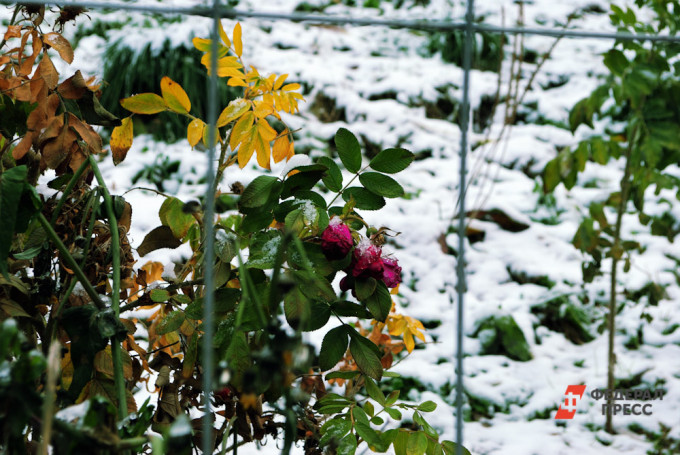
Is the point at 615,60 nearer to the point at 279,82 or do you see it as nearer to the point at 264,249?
the point at 279,82

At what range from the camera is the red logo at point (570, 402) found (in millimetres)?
1604

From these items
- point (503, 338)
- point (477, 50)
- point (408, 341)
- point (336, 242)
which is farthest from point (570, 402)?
point (477, 50)

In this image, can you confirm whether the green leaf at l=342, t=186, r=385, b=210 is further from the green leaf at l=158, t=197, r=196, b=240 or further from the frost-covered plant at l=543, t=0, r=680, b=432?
the frost-covered plant at l=543, t=0, r=680, b=432

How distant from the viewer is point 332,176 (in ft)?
2.78

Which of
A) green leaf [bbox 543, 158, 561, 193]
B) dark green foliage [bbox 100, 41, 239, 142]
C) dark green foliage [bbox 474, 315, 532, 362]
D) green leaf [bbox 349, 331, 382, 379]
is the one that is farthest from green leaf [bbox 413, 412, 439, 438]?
dark green foliage [bbox 100, 41, 239, 142]

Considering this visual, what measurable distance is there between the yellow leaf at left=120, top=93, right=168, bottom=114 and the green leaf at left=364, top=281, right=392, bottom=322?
0.35 metres

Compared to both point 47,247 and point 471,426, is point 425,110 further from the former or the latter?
point 47,247

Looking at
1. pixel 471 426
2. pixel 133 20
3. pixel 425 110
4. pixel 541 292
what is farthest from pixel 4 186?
pixel 133 20

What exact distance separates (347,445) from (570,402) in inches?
39.9

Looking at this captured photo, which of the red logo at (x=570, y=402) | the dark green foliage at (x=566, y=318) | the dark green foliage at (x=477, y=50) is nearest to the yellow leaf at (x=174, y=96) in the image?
the red logo at (x=570, y=402)

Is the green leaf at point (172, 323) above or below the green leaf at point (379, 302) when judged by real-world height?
below

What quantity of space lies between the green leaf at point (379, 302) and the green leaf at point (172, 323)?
9.2 inches

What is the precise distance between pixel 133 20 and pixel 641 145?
8.33 feet

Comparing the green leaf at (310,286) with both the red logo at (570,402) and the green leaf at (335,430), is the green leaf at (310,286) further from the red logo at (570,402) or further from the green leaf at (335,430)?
the red logo at (570,402)
